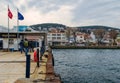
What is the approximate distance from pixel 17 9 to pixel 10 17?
3.61m

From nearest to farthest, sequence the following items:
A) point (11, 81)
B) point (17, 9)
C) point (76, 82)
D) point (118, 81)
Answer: point (11, 81)
point (76, 82)
point (118, 81)
point (17, 9)

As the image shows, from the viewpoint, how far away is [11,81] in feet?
44.3

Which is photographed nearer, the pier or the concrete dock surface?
the pier

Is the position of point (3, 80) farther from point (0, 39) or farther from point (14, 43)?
point (0, 39)

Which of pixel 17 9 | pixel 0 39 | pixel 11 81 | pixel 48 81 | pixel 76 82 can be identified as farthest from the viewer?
pixel 0 39

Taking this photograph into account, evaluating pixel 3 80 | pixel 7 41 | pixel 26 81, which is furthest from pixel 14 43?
pixel 26 81

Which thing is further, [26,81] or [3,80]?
[3,80]

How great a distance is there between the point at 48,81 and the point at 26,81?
1197mm

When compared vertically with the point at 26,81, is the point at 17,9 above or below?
above

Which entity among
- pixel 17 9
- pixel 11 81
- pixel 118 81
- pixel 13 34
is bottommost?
pixel 118 81

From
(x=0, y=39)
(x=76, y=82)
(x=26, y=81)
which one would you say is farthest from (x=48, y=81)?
(x=0, y=39)

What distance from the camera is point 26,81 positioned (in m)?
10.8

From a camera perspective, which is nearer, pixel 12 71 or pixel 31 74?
pixel 31 74

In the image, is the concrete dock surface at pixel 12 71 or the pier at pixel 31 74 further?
the concrete dock surface at pixel 12 71
